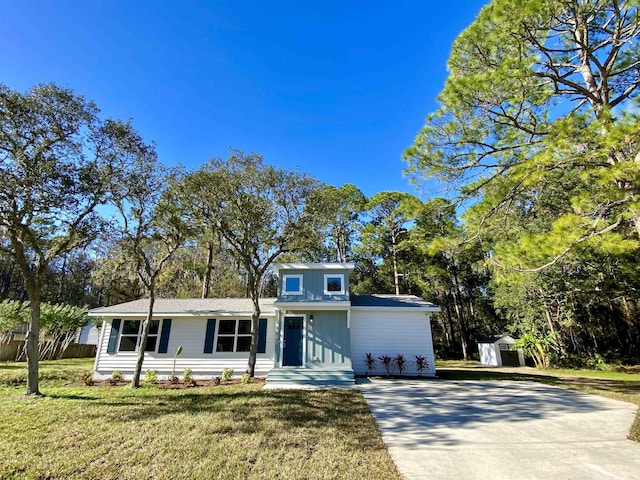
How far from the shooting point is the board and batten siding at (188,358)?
1091 cm

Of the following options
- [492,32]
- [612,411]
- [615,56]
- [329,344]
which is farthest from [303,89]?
[612,411]

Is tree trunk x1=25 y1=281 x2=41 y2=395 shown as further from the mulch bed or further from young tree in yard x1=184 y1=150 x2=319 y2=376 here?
young tree in yard x1=184 y1=150 x2=319 y2=376

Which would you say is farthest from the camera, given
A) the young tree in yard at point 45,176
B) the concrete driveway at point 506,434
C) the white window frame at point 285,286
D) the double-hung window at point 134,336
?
the double-hung window at point 134,336

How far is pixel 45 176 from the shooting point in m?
6.86

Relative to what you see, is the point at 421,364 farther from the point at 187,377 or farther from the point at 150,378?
the point at 150,378

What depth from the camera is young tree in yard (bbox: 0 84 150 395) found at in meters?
6.63

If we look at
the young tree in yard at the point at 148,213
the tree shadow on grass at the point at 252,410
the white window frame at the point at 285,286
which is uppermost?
the young tree in yard at the point at 148,213

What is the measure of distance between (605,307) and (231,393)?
25.2 m

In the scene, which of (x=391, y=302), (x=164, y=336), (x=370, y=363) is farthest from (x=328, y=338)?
(x=164, y=336)

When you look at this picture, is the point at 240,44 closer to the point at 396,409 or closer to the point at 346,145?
the point at 346,145

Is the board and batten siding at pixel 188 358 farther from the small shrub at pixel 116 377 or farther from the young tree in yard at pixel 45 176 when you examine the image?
the young tree in yard at pixel 45 176

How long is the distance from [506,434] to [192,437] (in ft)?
16.1

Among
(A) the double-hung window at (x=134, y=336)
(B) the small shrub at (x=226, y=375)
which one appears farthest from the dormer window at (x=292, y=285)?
(A) the double-hung window at (x=134, y=336)

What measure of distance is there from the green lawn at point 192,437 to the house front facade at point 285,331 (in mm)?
3510
